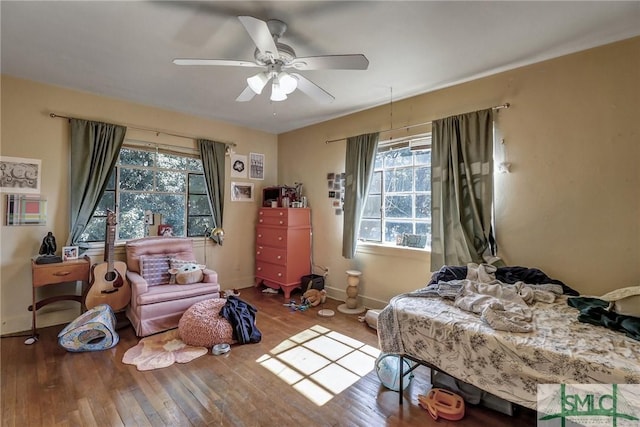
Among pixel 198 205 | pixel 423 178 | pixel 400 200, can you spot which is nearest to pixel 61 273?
pixel 198 205

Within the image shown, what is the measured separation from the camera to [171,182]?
3.89 meters

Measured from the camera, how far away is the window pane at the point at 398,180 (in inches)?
136

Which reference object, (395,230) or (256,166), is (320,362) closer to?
(395,230)

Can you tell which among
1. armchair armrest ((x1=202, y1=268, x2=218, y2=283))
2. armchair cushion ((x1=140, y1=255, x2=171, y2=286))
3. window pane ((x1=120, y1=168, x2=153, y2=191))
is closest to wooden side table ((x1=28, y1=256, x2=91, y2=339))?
armchair cushion ((x1=140, y1=255, x2=171, y2=286))

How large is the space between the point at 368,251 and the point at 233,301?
5.77ft

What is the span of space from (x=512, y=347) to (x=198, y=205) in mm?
3890

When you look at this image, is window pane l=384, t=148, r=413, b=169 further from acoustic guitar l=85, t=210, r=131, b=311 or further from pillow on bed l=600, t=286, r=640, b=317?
acoustic guitar l=85, t=210, r=131, b=311

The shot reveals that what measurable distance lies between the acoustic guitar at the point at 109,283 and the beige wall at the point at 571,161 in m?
3.78

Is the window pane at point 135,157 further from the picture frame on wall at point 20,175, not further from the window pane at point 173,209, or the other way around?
the picture frame on wall at point 20,175

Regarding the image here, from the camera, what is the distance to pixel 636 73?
2109 millimetres

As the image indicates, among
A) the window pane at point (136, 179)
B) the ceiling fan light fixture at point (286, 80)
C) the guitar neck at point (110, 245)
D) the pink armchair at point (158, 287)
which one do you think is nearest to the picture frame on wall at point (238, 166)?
the window pane at point (136, 179)

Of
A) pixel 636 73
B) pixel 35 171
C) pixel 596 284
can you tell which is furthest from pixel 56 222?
pixel 636 73

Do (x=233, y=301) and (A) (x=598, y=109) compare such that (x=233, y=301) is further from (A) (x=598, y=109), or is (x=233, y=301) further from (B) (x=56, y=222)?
(A) (x=598, y=109)

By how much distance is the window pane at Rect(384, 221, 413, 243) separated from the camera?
347cm
